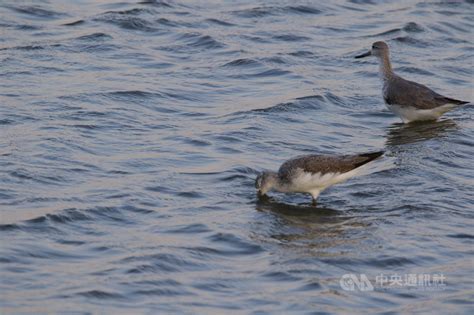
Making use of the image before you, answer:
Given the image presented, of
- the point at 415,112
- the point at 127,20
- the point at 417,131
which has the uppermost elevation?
the point at 127,20

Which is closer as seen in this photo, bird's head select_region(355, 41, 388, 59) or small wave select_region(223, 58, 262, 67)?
bird's head select_region(355, 41, 388, 59)

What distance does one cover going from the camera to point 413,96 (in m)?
14.8

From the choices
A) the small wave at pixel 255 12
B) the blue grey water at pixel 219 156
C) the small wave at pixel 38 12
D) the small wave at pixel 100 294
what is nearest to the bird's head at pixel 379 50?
the blue grey water at pixel 219 156

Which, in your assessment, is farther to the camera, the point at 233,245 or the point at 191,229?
the point at 191,229

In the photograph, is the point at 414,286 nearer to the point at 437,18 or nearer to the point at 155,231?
the point at 155,231

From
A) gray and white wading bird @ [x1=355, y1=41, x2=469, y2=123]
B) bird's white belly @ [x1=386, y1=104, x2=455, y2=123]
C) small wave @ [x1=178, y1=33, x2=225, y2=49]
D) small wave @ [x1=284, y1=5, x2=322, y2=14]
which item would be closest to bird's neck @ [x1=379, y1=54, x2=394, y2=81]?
gray and white wading bird @ [x1=355, y1=41, x2=469, y2=123]

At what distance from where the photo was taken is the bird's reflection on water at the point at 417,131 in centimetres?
1422

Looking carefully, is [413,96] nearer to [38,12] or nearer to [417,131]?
[417,131]

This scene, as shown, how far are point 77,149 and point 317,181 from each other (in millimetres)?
2750

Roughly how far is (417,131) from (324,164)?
382cm

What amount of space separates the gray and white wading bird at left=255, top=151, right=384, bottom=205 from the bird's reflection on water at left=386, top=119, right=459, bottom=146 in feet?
8.83

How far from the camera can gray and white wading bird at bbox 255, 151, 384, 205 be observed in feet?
36.7

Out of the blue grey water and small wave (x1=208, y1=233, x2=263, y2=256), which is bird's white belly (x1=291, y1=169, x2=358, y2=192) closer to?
the blue grey water

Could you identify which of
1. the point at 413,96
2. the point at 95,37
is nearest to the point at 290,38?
the point at 95,37
